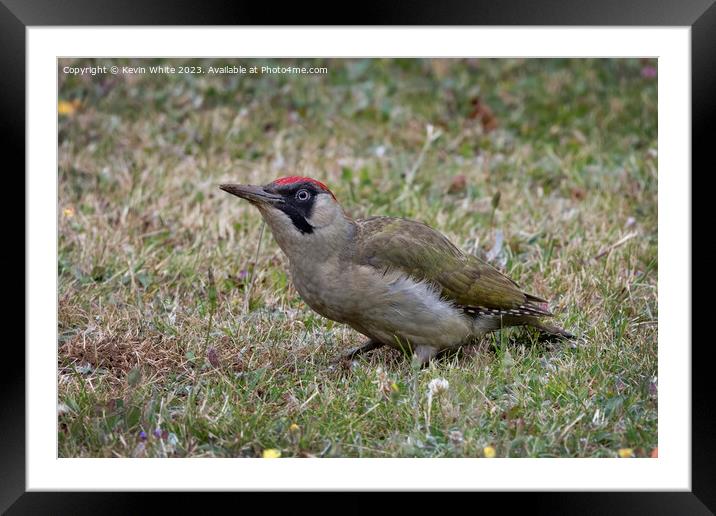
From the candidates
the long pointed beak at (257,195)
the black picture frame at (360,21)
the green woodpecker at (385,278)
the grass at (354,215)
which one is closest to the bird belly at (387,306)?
the green woodpecker at (385,278)

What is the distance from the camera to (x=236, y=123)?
336 inches

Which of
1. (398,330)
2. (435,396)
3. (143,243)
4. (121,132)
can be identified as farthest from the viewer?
(121,132)

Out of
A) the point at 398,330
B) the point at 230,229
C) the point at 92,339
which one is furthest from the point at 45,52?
the point at 230,229

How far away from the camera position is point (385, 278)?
535 cm

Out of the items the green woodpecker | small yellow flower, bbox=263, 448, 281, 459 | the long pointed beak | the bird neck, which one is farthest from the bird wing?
small yellow flower, bbox=263, 448, 281, 459

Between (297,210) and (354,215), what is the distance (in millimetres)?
2168

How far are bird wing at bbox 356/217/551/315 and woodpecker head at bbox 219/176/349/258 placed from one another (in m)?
0.22

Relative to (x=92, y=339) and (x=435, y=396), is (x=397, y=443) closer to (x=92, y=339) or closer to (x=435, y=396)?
(x=435, y=396)

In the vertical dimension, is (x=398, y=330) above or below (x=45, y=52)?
below

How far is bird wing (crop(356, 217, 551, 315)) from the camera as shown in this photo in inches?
215

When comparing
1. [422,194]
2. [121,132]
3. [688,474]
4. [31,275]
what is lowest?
[688,474]

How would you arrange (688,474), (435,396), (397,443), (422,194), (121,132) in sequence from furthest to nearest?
(121,132) < (422,194) < (435,396) < (397,443) < (688,474)

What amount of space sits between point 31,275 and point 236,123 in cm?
436

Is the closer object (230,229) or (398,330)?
(398,330)
